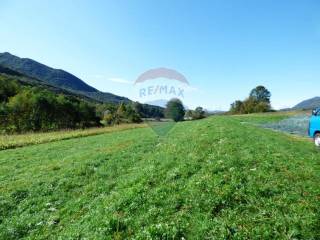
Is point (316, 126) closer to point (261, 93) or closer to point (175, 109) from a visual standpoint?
point (175, 109)

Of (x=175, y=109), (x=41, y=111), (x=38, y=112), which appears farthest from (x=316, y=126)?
(x=41, y=111)

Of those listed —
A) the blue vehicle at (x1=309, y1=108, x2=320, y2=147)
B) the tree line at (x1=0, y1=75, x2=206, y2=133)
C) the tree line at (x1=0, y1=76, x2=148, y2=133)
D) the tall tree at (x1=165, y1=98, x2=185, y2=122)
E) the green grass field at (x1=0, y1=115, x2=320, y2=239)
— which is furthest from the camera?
the tall tree at (x1=165, y1=98, x2=185, y2=122)

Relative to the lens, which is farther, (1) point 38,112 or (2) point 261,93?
(2) point 261,93

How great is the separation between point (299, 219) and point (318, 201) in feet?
5.69

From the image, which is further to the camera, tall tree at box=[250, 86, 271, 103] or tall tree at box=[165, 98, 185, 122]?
tall tree at box=[250, 86, 271, 103]

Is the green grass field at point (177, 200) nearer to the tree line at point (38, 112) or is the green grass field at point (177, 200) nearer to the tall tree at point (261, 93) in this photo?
the tree line at point (38, 112)

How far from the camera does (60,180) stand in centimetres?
1617

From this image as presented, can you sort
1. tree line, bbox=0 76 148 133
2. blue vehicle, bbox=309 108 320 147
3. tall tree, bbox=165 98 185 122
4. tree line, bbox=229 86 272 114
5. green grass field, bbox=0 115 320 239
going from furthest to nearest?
tree line, bbox=229 86 272 114
tall tree, bbox=165 98 185 122
tree line, bbox=0 76 148 133
blue vehicle, bbox=309 108 320 147
green grass field, bbox=0 115 320 239

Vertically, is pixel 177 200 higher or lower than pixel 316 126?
lower

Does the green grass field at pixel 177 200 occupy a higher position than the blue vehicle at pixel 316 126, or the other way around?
the blue vehicle at pixel 316 126

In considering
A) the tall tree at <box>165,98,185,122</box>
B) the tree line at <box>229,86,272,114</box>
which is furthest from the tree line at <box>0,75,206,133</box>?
the tree line at <box>229,86,272,114</box>

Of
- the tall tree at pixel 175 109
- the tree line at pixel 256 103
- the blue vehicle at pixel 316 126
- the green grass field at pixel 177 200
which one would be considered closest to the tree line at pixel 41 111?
the tall tree at pixel 175 109

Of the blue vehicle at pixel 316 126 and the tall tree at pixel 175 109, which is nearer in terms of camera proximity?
the blue vehicle at pixel 316 126

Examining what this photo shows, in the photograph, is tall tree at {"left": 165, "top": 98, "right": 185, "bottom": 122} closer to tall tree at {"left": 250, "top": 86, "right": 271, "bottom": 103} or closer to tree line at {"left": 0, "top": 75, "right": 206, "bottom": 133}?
tree line at {"left": 0, "top": 75, "right": 206, "bottom": 133}
